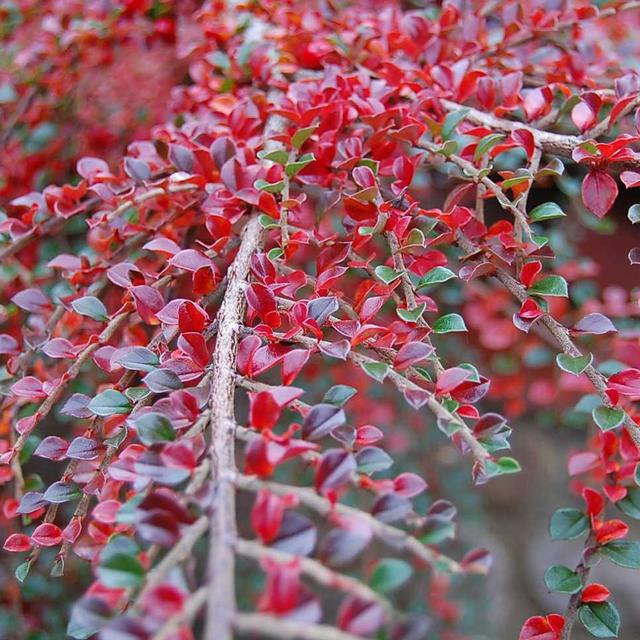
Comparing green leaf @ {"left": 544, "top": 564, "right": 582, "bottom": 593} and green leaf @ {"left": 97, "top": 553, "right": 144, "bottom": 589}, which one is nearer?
green leaf @ {"left": 97, "top": 553, "right": 144, "bottom": 589}

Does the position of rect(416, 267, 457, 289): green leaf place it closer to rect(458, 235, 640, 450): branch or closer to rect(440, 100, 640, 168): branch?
rect(458, 235, 640, 450): branch

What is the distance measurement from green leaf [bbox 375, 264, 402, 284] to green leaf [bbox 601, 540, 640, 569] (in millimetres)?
332

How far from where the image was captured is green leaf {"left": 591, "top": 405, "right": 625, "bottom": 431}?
62 centimetres

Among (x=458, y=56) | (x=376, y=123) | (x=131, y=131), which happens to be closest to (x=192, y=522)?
(x=376, y=123)

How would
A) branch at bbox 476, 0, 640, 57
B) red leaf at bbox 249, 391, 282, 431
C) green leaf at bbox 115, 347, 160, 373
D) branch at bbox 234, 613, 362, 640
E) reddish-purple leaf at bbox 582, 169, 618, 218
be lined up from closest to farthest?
branch at bbox 234, 613, 362, 640 → red leaf at bbox 249, 391, 282, 431 → green leaf at bbox 115, 347, 160, 373 → reddish-purple leaf at bbox 582, 169, 618, 218 → branch at bbox 476, 0, 640, 57

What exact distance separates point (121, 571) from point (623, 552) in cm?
48

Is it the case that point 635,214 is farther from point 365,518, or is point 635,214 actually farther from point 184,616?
point 184,616

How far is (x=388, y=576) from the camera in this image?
42 centimetres

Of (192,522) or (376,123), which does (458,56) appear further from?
(192,522)

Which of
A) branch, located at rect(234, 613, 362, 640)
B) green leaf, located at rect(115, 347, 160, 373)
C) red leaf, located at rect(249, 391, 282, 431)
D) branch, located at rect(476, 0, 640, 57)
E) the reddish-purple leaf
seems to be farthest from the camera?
branch, located at rect(476, 0, 640, 57)

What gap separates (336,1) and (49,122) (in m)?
0.57

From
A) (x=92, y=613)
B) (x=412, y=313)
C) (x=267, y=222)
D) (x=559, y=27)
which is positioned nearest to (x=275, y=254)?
(x=267, y=222)

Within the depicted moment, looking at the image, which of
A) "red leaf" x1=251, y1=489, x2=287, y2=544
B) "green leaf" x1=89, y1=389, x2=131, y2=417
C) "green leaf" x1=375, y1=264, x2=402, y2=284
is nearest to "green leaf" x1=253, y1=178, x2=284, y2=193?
"green leaf" x1=375, y1=264, x2=402, y2=284

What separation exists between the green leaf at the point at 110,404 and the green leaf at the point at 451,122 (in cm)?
45
